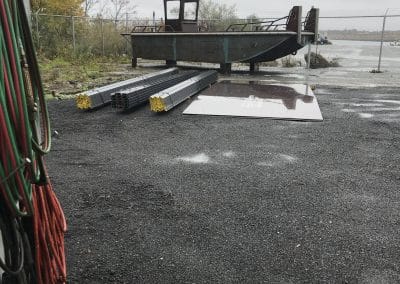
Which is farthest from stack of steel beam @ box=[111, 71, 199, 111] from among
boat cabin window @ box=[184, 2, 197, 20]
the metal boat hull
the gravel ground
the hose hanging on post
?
boat cabin window @ box=[184, 2, 197, 20]

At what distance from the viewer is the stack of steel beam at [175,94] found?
24.3 feet

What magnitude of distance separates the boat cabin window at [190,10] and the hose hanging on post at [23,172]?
44.7 ft

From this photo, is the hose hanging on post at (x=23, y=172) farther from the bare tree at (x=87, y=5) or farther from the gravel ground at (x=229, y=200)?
the bare tree at (x=87, y=5)

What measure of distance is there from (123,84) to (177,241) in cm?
657

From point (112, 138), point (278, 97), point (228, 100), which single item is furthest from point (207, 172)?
point (278, 97)

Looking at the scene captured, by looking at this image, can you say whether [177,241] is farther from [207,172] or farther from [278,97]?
[278,97]

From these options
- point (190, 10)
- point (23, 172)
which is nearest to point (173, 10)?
point (190, 10)

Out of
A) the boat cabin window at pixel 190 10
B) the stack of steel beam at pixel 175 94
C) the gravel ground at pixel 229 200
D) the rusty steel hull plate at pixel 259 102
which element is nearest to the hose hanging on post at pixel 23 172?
the gravel ground at pixel 229 200

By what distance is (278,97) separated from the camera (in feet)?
29.8

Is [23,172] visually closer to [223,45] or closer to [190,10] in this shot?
[223,45]

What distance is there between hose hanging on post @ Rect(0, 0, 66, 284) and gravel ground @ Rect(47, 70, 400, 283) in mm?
644

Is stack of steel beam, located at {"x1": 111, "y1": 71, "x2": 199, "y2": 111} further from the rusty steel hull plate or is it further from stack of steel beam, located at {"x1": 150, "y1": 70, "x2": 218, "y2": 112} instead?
the rusty steel hull plate

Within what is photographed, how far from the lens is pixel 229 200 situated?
3840mm

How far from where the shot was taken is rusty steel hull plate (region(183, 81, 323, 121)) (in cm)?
745
